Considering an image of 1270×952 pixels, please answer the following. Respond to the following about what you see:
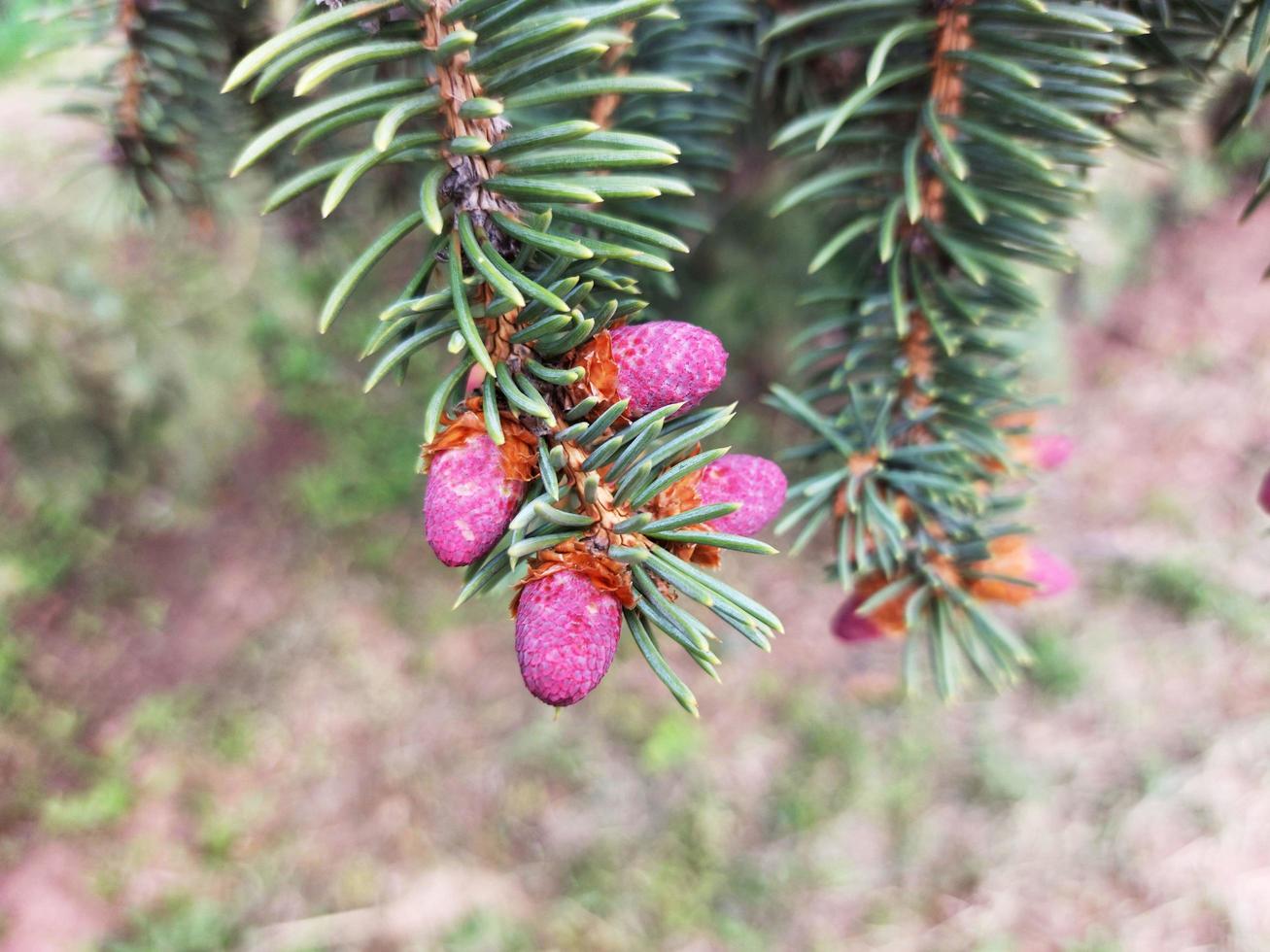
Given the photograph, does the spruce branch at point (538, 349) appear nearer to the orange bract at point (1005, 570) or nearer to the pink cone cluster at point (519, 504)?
the pink cone cluster at point (519, 504)

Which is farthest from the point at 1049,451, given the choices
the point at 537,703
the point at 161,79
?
the point at 537,703

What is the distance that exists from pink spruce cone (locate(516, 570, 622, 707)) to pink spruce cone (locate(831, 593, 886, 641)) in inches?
10.0

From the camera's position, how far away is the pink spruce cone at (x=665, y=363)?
0.35 metres

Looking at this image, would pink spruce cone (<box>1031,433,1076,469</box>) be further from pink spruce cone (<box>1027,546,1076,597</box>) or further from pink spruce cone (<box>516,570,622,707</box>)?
pink spruce cone (<box>516,570,622,707</box>)

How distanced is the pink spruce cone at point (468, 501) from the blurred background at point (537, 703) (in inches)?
44.1

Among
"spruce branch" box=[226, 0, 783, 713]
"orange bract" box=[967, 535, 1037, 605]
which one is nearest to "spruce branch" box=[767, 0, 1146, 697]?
"orange bract" box=[967, 535, 1037, 605]

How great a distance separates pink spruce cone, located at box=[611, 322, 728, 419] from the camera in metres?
0.35

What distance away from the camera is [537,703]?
187 cm

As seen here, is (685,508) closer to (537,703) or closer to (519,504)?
(519,504)

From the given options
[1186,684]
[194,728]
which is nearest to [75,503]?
[194,728]

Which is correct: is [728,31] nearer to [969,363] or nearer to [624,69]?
[624,69]

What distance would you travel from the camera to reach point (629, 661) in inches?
75.9

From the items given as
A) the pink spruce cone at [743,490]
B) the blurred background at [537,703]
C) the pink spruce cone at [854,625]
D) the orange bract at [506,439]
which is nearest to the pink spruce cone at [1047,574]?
the pink spruce cone at [854,625]

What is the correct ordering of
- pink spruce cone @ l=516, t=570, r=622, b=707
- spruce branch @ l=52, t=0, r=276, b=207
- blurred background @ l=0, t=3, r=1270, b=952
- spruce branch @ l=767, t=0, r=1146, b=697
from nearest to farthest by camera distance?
pink spruce cone @ l=516, t=570, r=622, b=707 → spruce branch @ l=767, t=0, r=1146, b=697 → spruce branch @ l=52, t=0, r=276, b=207 → blurred background @ l=0, t=3, r=1270, b=952
